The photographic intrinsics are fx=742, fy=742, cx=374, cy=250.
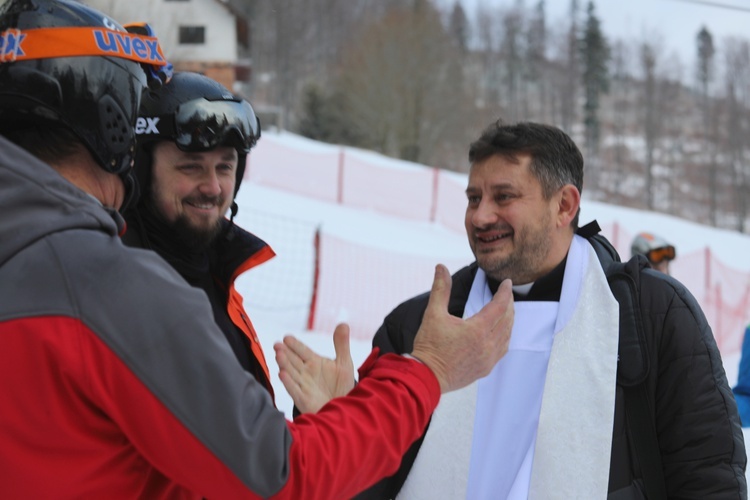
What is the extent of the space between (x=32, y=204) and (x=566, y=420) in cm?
158

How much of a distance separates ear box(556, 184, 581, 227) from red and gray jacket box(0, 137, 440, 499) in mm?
1569

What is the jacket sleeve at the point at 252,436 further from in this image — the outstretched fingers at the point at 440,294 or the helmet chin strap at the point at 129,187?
the helmet chin strap at the point at 129,187

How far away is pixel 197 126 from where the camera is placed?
2.31 metres

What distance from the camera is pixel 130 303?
3.50 ft

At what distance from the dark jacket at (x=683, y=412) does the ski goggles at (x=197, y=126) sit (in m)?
1.38

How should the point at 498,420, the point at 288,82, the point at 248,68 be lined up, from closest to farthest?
the point at 498,420, the point at 248,68, the point at 288,82

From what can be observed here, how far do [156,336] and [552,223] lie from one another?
65.4 inches

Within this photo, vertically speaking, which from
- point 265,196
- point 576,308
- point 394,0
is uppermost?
point 394,0

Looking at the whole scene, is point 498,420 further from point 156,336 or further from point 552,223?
point 156,336

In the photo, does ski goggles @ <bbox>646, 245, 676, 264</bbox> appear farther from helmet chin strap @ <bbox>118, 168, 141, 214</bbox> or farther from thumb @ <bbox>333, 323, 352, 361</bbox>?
helmet chin strap @ <bbox>118, 168, 141, 214</bbox>

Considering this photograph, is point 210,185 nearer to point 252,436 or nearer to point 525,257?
point 525,257

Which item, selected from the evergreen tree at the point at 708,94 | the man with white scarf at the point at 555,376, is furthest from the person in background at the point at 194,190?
the evergreen tree at the point at 708,94

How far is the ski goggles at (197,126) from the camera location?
2.31 metres

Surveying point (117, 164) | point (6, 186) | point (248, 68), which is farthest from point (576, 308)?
point (248, 68)
